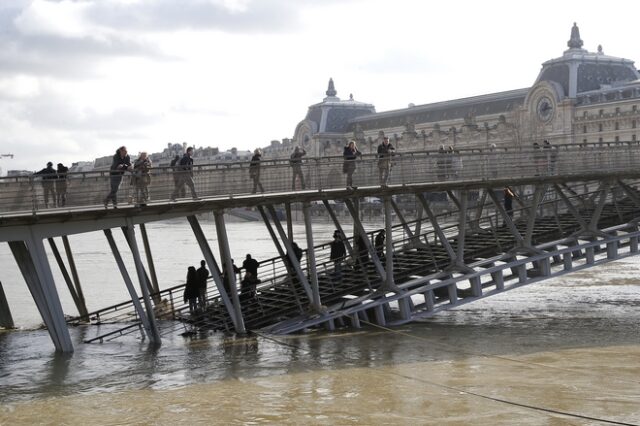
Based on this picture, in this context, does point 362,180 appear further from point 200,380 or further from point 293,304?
point 200,380

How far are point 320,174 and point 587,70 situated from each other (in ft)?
302

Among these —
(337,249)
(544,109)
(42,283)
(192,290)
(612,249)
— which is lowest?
(192,290)

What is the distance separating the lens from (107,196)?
19875 mm

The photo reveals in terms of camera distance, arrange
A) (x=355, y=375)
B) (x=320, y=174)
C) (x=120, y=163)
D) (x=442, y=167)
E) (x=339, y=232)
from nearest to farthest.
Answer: (x=355, y=375) < (x=120, y=163) < (x=320, y=174) < (x=442, y=167) < (x=339, y=232)

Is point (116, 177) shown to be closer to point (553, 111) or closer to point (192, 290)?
point (192, 290)

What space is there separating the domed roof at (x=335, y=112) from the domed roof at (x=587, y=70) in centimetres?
4528

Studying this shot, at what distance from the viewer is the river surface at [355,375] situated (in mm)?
15539

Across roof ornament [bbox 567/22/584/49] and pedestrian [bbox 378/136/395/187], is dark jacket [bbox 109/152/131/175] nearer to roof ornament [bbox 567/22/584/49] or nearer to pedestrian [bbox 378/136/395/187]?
pedestrian [bbox 378/136/395/187]

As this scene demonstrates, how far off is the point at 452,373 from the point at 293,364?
110 inches

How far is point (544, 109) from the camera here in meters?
111

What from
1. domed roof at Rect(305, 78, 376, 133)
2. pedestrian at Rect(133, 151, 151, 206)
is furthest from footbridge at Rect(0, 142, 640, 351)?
domed roof at Rect(305, 78, 376, 133)

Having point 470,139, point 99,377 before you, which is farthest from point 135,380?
point 470,139

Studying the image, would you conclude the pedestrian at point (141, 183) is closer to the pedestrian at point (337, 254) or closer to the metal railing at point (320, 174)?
the metal railing at point (320, 174)

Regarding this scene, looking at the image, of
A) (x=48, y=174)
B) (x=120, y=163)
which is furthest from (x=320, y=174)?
(x=48, y=174)
